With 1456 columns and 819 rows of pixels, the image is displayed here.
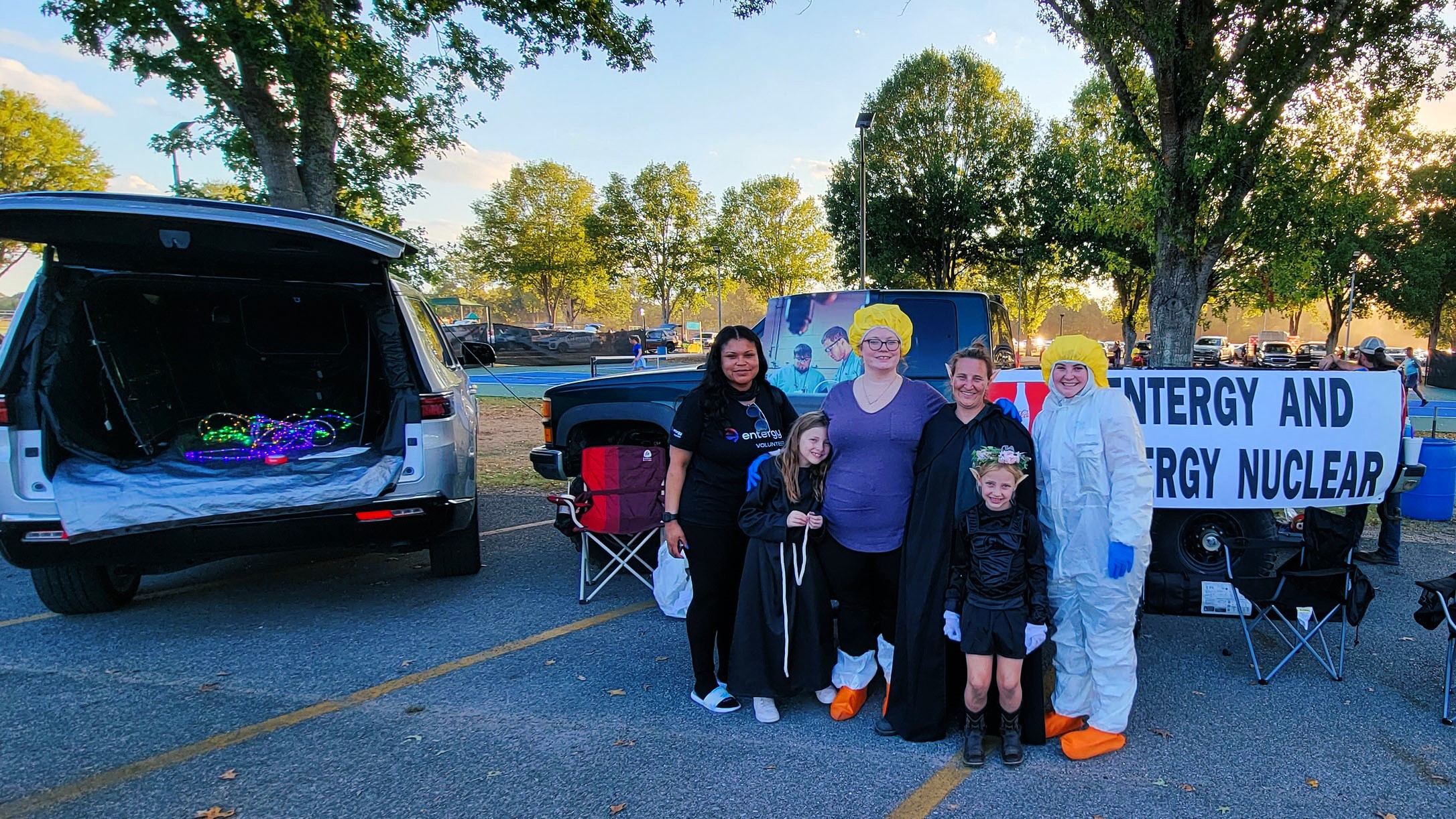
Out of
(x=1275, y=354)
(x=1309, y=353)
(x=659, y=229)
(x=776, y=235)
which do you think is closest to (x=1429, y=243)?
(x=1309, y=353)

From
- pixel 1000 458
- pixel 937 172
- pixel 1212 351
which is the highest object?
pixel 937 172

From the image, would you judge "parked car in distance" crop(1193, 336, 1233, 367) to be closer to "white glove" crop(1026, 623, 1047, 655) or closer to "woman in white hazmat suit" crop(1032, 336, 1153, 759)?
"woman in white hazmat suit" crop(1032, 336, 1153, 759)

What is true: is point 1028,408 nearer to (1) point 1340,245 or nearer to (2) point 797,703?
(2) point 797,703

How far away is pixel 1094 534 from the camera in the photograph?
110 inches

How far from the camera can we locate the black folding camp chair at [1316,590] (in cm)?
346

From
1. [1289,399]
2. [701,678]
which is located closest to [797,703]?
[701,678]

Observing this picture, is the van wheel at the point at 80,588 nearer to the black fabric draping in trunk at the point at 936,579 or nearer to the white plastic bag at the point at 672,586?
the white plastic bag at the point at 672,586

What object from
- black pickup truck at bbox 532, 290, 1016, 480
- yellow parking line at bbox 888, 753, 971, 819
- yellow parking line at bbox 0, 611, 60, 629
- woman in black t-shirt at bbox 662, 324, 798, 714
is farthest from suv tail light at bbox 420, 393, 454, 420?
yellow parking line at bbox 888, 753, 971, 819

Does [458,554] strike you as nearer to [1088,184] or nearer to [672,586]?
[672,586]

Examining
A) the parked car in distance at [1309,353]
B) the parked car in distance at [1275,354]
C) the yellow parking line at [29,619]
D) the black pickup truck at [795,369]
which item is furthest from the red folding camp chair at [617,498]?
the parked car in distance at [1275,354]

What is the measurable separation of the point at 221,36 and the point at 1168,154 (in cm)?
1171

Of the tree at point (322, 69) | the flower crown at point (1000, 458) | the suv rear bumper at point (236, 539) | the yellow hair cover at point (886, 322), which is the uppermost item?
the tree at point (322, 69)

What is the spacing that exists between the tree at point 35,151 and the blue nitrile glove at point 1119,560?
38934mm

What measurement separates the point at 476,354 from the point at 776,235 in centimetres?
4107
